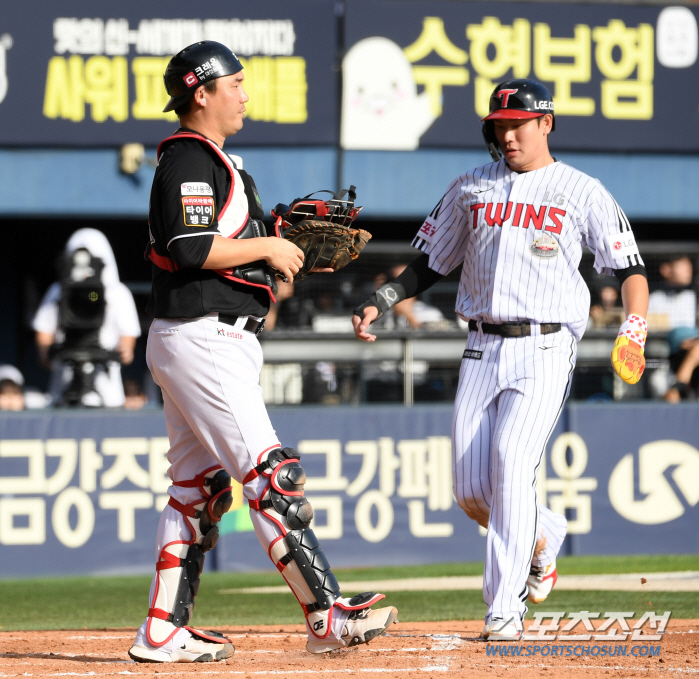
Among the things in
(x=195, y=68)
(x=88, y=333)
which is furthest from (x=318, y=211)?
(x=88, y=333)

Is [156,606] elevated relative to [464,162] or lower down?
lower down

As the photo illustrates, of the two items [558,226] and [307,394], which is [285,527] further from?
[307,394]

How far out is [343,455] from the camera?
329 inches

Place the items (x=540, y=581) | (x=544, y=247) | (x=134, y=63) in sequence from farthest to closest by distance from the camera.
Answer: (x=134, y=63) < (x=540, y=581) < (x=544, y=247)

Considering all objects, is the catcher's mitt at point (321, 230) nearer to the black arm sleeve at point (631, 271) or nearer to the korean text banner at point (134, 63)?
the black arm sleeve at point (631, 271)

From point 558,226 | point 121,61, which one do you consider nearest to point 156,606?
point 558,226

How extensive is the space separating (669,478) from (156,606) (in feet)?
18.9

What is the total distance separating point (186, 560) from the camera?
398 cm

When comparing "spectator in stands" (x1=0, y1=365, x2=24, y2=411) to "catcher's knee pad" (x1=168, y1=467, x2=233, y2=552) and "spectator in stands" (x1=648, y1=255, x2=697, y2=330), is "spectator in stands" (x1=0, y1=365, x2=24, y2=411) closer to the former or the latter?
"spectator in stands" (x1=648, y1=255, x2=697, y2=330)

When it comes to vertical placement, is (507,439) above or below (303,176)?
below

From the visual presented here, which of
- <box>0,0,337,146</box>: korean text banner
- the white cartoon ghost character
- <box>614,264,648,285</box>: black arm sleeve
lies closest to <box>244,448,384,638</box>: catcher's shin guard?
<box>614,264,648,285</box>: black arm sleeve

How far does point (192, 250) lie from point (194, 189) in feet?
0.70

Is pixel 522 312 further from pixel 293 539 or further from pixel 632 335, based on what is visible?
pixel 293 539

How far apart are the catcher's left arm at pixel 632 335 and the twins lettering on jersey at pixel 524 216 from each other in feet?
1.24
